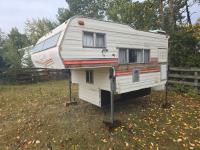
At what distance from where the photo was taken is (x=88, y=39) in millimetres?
5750

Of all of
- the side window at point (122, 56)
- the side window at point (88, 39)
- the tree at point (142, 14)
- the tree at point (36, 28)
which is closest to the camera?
the side window at point (88, 39)

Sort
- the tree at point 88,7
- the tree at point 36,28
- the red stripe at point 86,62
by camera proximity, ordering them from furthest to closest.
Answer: the tree at point 88,7
the tree at point 36,28
the red stripe at point 86,62

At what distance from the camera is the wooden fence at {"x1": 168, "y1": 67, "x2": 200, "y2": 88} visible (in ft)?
32.2

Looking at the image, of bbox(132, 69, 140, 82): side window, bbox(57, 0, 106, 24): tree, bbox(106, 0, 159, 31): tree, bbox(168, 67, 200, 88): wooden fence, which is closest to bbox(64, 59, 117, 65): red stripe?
bbox(132, 69, 140, 82): side window

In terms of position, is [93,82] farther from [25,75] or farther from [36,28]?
[36,28]

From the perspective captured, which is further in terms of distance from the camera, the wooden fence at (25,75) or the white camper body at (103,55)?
the wooden fence at (25,75)

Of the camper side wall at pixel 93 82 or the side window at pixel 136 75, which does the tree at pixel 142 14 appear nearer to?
the side window at pixel 136 75

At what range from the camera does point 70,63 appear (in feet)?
17.0

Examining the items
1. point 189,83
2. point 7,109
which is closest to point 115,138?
point 7,109

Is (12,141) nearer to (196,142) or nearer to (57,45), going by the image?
(57,45)

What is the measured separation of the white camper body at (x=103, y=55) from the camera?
5316 millimetres

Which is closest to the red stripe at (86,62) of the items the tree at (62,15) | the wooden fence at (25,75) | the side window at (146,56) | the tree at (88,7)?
the side window at (146,56)

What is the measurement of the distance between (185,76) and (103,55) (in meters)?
6.31

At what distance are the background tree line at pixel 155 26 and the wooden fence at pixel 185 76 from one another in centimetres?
49
